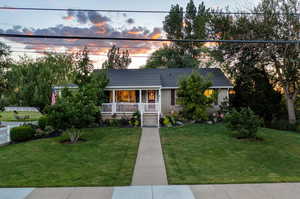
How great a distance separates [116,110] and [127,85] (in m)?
2.28

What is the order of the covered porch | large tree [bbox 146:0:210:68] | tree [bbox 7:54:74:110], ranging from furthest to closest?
1. large tree [bbox 146:0:210:68]
2. tree [bbox 7:54:74:110]
3. the covered porch

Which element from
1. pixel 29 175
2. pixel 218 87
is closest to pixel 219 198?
pixel 29 175

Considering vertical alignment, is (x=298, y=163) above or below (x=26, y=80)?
below

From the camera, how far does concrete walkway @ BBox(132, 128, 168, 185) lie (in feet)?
16.6

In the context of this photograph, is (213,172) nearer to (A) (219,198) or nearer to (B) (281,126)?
(A) (219,198)

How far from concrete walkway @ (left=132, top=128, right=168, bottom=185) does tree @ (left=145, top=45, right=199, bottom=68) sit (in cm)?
1943

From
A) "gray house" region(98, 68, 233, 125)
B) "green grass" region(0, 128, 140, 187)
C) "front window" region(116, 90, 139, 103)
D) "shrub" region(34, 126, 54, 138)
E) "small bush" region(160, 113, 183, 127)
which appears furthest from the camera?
"front window" region(116, 90, 139, 103)

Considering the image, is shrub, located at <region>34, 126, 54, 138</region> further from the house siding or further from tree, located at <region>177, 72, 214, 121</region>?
tree, located at <region>177, 72, 214, 121</region>

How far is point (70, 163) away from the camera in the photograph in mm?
6398

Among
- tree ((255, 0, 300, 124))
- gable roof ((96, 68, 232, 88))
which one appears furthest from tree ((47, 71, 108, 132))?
tree ((255, 0, 300, 124))

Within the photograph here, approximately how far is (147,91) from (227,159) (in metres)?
10.8

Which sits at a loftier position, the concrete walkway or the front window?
the front window

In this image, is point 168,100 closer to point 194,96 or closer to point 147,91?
point 147,91

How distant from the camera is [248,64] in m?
16.2
